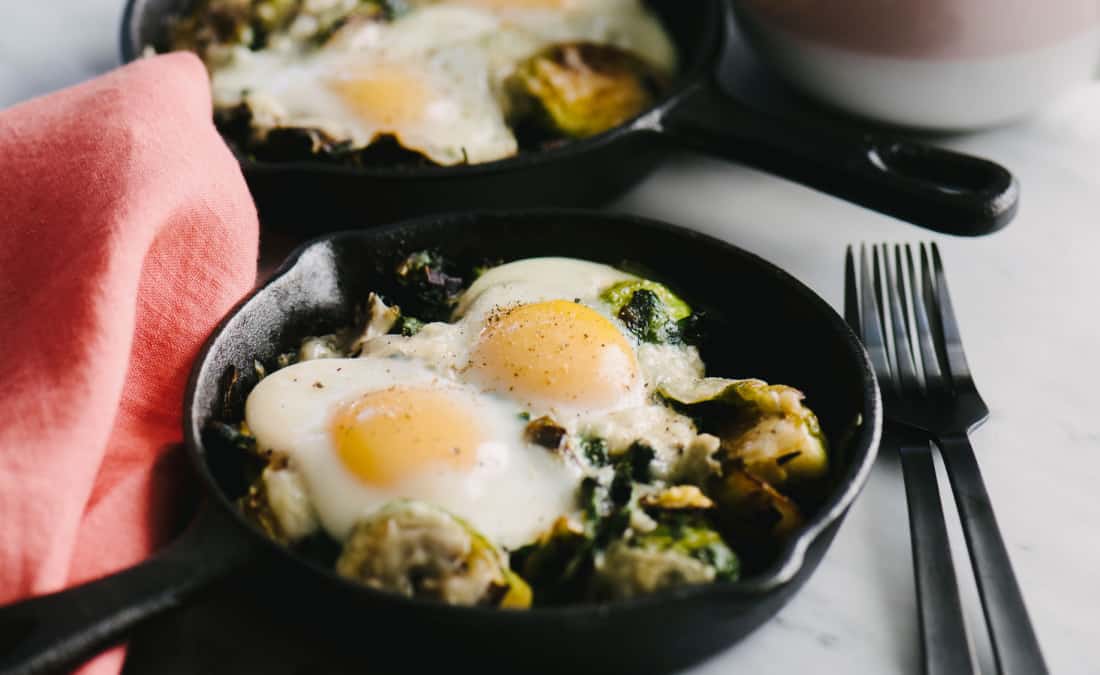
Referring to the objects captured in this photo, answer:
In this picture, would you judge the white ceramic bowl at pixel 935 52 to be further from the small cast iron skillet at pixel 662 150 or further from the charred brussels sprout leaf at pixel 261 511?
the charred brussels sprout leaf at pixel 261 511

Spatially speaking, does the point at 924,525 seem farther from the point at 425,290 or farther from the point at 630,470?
the point at 425,290

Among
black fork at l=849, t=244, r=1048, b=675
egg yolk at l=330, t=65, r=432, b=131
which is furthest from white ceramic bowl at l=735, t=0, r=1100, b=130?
egg yolk at l=330, t=65, r=432, b=131

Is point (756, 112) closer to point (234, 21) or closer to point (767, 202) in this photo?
point (767, 202)

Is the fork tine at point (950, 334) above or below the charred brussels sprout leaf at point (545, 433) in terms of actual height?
below

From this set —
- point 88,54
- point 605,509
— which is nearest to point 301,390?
point 605,509

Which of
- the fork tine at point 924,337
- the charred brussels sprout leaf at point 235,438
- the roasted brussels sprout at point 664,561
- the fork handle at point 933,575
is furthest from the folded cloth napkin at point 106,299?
the fork tine at point 924,337

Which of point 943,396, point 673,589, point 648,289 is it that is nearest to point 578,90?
point 648,289
